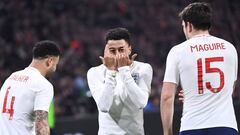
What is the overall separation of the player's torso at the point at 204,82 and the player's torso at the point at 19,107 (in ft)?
5.00

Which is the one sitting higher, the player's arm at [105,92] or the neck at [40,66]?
the neck at [40,66]

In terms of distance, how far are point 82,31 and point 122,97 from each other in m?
12.2

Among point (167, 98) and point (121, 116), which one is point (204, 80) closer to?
point (167, 98)

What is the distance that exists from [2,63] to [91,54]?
7.70 feet

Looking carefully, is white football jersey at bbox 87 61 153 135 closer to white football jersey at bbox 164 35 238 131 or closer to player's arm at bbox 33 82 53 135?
player's arm at bbox 33 82 53 135

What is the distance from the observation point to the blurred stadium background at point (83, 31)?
14.4 m

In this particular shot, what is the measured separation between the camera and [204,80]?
5.13 m

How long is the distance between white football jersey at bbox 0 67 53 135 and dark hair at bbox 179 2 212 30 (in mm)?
1505

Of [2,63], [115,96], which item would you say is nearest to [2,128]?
[115,96]

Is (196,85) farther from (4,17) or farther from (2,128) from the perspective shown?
(4,17)

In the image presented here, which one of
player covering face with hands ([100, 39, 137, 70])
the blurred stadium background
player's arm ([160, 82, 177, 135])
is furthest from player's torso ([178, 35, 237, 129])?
the blurred stadium background

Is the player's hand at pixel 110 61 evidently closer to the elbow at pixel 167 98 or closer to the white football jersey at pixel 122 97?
the white football jersey at pixel 122 97

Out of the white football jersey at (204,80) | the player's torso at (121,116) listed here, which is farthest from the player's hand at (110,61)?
the white football jersey at (204,80)

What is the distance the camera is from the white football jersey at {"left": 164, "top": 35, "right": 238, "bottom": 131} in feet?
16.8
